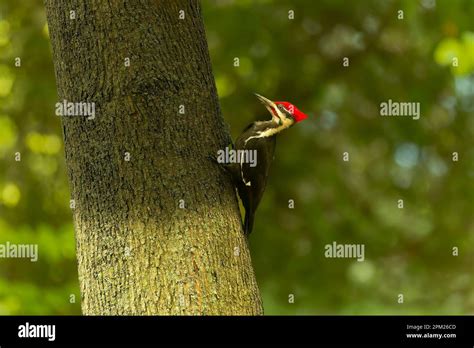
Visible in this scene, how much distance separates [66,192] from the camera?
257 inches

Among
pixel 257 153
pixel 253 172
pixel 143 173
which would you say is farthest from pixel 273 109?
pixel 143 173

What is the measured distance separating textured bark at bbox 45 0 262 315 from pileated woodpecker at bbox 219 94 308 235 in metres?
0.46

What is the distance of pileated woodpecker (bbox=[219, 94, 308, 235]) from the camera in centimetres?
341

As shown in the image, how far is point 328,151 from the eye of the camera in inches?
257

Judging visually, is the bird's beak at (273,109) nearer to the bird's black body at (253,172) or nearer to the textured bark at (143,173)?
the bird's black body at (253,172)

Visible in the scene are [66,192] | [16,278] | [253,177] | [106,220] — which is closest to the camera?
[106,220]

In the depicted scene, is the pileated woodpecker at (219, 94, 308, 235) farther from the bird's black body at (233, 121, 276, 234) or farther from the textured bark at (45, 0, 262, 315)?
the textured bark at (45, 0, 262, 315)

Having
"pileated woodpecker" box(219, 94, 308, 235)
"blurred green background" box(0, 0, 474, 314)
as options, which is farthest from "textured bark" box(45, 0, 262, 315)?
"blurred green background" box(0, 0, 474, 314)

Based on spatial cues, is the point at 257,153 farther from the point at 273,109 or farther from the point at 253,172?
the point at 273,109

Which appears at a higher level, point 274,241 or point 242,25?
point 242,25

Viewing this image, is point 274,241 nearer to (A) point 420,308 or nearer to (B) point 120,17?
(A) point 420,308

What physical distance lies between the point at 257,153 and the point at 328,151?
2914 millimetres

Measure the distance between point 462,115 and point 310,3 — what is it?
1.88 metres
